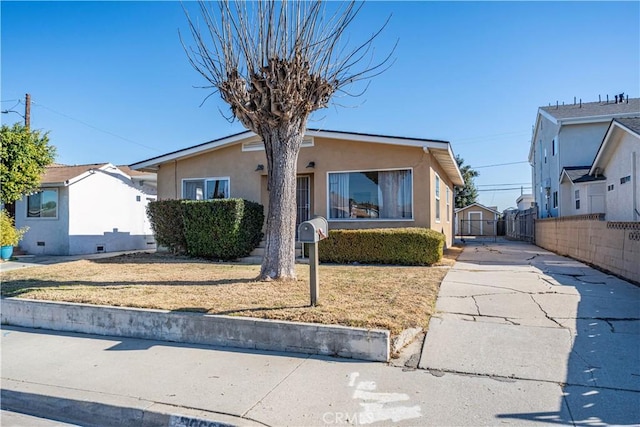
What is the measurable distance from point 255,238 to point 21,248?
10347mm

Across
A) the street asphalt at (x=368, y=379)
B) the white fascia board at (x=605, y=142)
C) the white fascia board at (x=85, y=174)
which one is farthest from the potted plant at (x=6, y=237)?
the white fascia board at (x=605, y=142)

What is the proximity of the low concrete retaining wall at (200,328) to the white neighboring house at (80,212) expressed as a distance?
9.82m

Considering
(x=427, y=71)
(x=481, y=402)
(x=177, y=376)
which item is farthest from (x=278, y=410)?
(x=427, y=71)

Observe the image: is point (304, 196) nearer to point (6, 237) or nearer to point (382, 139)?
point (382, 139)

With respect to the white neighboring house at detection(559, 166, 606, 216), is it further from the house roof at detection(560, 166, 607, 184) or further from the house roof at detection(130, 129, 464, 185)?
the house roof at detection(130, 129, 464, 185)

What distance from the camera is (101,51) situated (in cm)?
1238

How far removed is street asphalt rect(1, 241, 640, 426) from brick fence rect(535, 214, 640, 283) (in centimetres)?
241

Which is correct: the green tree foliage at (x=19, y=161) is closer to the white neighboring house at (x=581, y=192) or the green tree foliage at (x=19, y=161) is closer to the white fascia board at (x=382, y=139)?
the white fascia board at (x=382, y=139)

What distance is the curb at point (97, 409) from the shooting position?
318 centimetres

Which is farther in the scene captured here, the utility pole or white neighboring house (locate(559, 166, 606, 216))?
the utility pole

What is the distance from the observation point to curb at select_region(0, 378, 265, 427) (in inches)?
125

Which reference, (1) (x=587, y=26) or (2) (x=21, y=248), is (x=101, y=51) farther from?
(1) (x=587, y=26)

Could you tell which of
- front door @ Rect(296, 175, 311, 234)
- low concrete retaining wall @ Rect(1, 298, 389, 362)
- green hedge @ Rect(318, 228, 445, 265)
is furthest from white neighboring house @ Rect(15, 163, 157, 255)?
low concrete retaining wall @ Rect(1, 298, 389, 362)

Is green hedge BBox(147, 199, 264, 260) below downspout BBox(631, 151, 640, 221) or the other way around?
below
